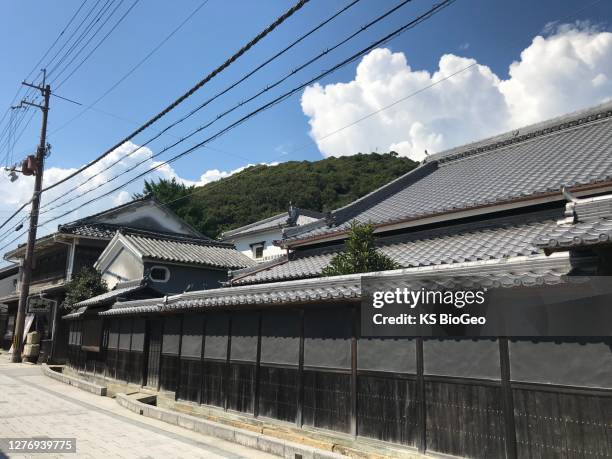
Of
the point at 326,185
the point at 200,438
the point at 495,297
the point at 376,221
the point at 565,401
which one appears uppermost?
the point at 326,185

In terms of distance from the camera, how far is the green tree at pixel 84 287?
25047 millimetres

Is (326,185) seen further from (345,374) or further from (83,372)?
(345,374)

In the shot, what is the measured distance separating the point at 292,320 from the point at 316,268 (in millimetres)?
3645

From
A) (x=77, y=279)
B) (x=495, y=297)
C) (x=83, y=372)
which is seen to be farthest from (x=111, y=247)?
(x=495, y=297)

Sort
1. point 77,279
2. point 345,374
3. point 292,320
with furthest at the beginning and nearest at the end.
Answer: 1. point 77,279
2. point 292,320
3. point 345,374

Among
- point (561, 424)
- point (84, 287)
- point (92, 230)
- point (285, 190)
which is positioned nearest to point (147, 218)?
point (92, 230)

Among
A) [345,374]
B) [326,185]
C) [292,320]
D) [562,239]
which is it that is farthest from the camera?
[326,185]

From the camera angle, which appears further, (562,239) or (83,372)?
(83,372)

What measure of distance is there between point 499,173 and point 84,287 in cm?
2185

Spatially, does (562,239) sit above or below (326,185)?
below

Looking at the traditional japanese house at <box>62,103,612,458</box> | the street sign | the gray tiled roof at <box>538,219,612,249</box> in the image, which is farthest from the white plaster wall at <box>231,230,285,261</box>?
the gray tiled roof at <box>538,219,612,249</box>

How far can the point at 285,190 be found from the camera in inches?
3145

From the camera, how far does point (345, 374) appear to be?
927cm

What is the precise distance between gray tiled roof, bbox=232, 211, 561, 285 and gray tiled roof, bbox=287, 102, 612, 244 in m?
0.63
